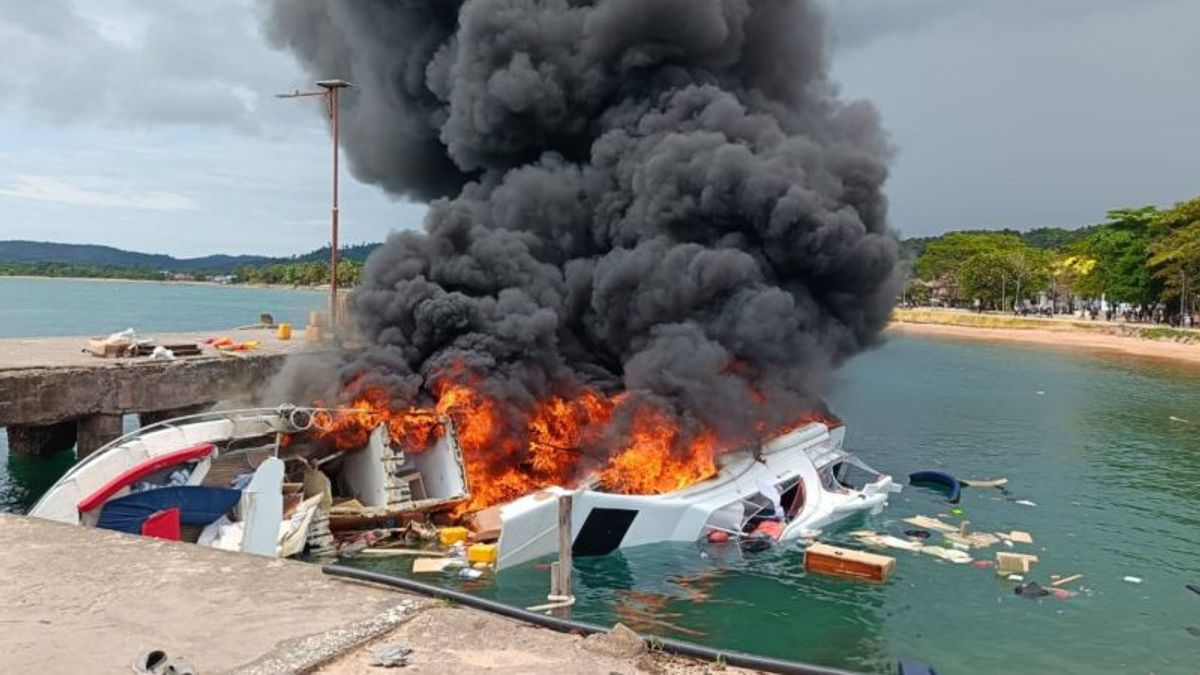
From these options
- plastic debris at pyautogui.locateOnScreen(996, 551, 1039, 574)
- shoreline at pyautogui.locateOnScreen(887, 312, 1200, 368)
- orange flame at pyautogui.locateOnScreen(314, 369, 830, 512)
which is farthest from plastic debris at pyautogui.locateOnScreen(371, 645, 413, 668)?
shoreline at pyautogui.locateOnScreen(887, 312, 1200, 368)

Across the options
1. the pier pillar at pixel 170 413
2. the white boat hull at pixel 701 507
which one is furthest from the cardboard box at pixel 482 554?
the pier pillar at pixel 170 413

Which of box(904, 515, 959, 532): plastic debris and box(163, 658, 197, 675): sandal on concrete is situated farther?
box(904, 515, 959, 532): plastic debris

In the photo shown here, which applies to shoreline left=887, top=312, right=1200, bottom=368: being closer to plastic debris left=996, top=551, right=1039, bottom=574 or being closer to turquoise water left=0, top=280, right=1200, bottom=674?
turquoise water left=0, top=280, right=1200, bottom=674

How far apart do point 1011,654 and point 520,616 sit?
854 cm

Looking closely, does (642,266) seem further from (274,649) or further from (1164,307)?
(1164,307)

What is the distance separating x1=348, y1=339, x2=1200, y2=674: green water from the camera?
1311 centimetres

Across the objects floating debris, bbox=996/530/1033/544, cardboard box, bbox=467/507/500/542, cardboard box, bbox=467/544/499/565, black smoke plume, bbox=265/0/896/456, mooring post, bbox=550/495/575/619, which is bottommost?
floating debris, bbox=996/530/1033/544

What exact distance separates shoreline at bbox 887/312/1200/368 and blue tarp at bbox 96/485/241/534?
4867cm

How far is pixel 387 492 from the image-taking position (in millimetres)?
17156

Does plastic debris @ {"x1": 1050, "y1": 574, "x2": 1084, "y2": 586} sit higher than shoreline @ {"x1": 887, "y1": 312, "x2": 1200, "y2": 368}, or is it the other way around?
shoreline @ {"x1": 887, "y1": 312, "x2": 1200, "y2": 368}

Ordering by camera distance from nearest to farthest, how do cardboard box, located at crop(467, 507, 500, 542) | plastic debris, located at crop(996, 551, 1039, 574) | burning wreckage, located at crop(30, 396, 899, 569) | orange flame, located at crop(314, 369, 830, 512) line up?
burning wreckage, located at crop(30, 396, 899, 569), plastic debris, located at crop(996, 551, 1039, 574), cardboard box, located at crop(467, 507, 500, 542), orange flame, located at crop(314, 369, 830, 512)

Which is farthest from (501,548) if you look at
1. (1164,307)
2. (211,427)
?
(1164,307)

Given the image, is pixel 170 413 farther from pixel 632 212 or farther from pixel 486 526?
pixel 632 212

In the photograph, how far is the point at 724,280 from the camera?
1933 cm
